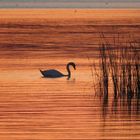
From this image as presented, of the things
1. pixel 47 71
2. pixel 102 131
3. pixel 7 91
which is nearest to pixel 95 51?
pixel 47 71

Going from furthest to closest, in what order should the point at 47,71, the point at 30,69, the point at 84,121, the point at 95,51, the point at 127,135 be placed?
the point at 95,51 → the point at 30,69 → the point at 47,71 → the point at 84,121 → the point at 127,135

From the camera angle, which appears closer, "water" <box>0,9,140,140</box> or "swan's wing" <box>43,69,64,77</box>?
"water" <box>0,9,140,140</box>

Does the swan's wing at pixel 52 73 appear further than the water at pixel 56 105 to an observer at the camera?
Yes

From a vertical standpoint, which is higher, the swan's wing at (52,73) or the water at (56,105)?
the swan's wing at (52,73)

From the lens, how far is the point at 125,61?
1738 centimetres

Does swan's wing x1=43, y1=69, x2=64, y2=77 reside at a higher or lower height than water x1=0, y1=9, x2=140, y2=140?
higher

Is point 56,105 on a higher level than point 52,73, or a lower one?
lower

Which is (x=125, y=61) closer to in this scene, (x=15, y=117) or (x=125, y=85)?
(x=125, y=85)

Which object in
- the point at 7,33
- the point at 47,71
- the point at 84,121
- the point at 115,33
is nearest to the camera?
the point at 84,121

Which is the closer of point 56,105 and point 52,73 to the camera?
point 56,105

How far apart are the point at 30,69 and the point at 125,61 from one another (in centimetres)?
442

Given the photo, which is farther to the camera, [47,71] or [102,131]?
[47,71]

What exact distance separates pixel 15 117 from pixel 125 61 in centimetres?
324

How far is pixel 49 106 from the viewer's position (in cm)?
1580
